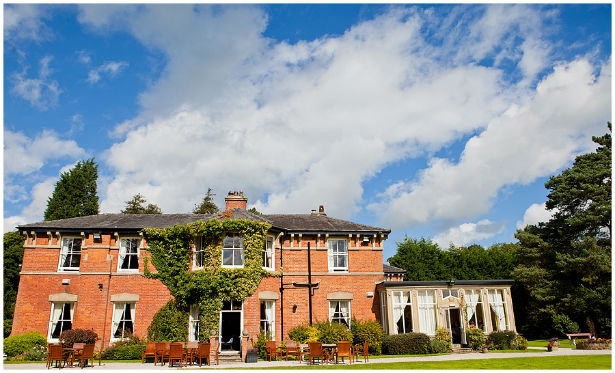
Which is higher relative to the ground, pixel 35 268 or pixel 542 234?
pixel 542 234

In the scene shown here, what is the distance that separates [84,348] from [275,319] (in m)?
9.16

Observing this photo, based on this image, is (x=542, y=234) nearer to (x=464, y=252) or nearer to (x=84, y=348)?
(x=464, y=252)

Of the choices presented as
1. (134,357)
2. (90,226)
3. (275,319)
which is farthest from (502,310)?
(90,226)

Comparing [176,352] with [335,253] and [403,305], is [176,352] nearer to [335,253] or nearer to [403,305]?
[335,253]

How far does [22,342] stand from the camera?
2019 cm

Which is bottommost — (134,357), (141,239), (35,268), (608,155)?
(134,357)

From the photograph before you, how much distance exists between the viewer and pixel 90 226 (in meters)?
23.0

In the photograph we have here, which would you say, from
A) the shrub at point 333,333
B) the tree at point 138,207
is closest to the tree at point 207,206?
the tree at point 138,207

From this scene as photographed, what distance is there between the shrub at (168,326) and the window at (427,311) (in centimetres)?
1253

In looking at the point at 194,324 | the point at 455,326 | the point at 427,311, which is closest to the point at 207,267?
the point at 194,324

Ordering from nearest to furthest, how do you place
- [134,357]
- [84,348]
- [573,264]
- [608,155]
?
1. [84,348]
2. [134,357]
3. [573,264]
4. [608,155]

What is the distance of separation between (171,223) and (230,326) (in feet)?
22.9

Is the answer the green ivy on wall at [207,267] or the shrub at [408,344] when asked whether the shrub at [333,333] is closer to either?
the shrub at [408,344]

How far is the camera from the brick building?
21.6 meters
